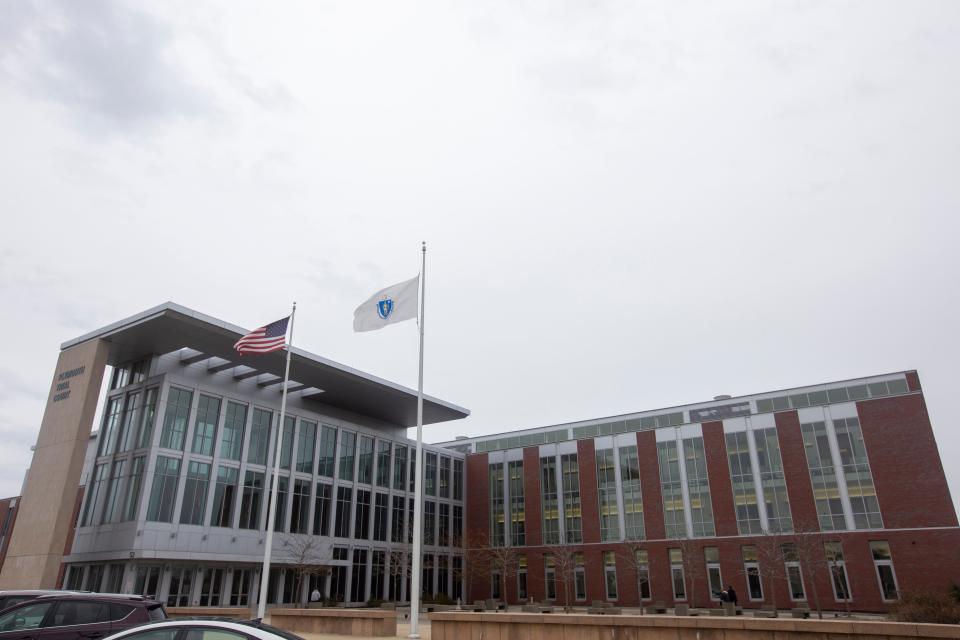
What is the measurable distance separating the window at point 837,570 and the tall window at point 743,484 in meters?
4.58

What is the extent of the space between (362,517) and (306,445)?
316 inches

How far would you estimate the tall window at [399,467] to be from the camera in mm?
57000

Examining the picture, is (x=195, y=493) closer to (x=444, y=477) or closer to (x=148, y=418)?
(x=148, y=418)

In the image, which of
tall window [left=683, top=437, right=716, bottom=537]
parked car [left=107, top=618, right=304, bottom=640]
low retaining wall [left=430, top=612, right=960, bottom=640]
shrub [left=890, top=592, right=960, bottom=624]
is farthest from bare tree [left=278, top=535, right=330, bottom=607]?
parked car [left=107, top=618, right=304, bottom=640]

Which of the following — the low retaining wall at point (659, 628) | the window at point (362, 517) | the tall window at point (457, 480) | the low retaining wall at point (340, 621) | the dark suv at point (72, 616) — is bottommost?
the low retaining wall at point (340, 621)

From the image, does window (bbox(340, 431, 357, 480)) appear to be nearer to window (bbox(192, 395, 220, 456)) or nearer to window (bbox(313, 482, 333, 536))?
window (bbox(313, 482, 333, 536))

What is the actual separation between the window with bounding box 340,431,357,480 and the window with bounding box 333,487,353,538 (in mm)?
1095

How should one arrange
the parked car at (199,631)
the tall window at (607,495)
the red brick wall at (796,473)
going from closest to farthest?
1. the parked car at (199,631)
2. the red brick wall at (796,473)
3. the tall window at (607,495)

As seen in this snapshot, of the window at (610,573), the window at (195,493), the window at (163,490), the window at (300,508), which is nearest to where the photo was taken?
the window at (163,490)

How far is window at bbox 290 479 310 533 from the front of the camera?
1841 inches

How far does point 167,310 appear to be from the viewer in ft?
123

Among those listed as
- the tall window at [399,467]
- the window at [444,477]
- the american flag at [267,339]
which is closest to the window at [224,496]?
Answer: the tall window at [399,467]

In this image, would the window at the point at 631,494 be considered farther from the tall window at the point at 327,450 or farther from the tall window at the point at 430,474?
the tall window at the point at 327,450

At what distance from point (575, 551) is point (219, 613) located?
111 ft
